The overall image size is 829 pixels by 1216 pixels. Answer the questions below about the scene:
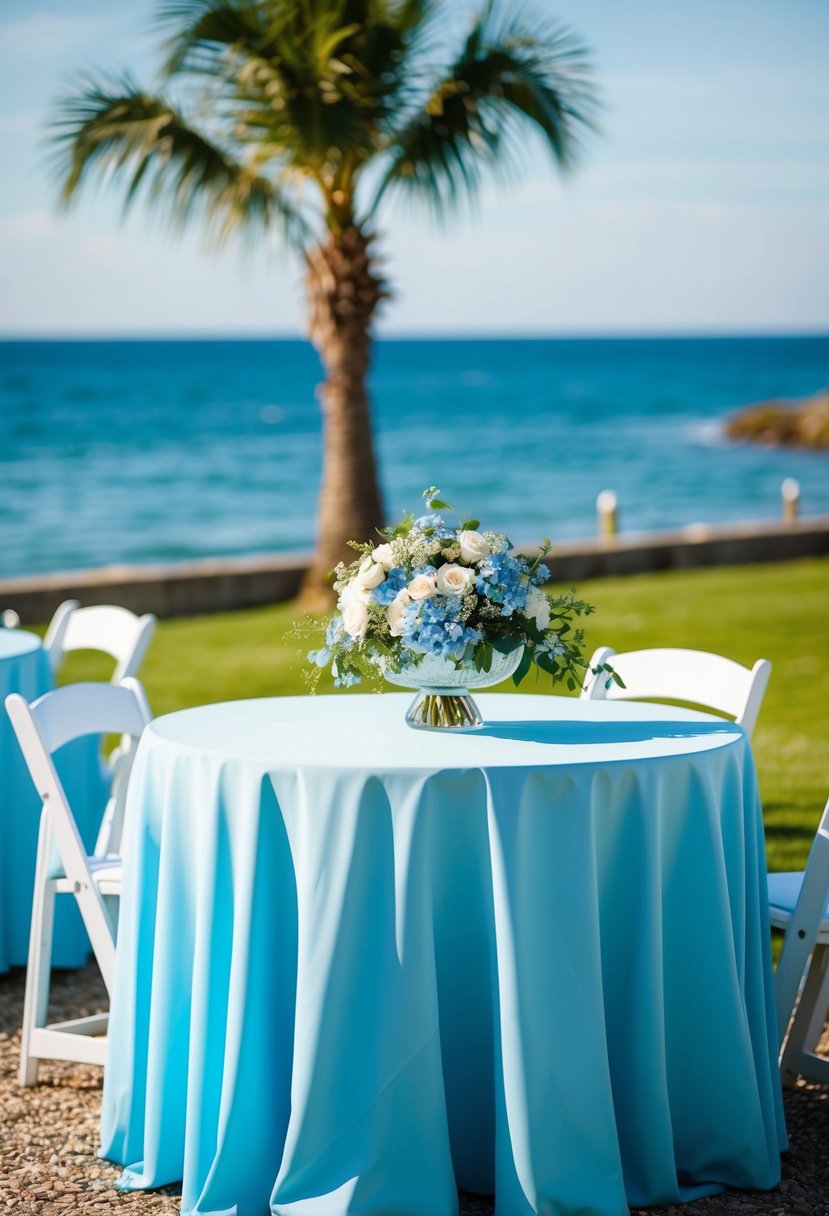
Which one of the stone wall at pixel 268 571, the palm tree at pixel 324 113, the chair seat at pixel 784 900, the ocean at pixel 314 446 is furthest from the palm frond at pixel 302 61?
the ocean at pixel 314 446

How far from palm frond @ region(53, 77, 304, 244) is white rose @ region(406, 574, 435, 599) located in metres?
8.78

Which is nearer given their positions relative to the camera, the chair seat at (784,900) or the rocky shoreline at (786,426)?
the chair seat at (784,900)

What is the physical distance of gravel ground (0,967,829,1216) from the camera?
348cm

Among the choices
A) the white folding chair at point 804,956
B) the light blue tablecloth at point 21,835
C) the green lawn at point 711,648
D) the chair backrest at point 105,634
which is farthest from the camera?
the green lawn at point 711,648

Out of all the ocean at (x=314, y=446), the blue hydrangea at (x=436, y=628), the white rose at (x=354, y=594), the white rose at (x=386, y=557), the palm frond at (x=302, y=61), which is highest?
the palm frond at (x=302, y=61)

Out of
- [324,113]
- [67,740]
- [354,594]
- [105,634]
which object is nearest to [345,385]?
[324,113]

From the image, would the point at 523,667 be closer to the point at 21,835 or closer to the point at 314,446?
the point at 21,835

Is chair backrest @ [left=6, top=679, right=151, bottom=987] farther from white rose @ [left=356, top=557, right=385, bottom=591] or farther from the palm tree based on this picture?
→ the palm tree

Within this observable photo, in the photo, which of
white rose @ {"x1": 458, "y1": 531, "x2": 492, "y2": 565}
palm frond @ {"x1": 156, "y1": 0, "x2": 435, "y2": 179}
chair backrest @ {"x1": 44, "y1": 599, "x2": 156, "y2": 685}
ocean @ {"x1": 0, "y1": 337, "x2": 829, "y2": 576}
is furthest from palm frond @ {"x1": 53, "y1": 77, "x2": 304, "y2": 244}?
ocean @ {"x1": 0, "y1": 337, "x2": 829, "y2": 576}

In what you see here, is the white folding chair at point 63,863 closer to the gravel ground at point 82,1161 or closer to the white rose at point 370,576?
the gravel ground at point 82,1161

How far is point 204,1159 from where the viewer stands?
3.42 metres

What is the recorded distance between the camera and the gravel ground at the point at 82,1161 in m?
3.48

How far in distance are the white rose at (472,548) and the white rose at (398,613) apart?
0.17 m

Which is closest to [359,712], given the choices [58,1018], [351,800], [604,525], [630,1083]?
[351,800]
